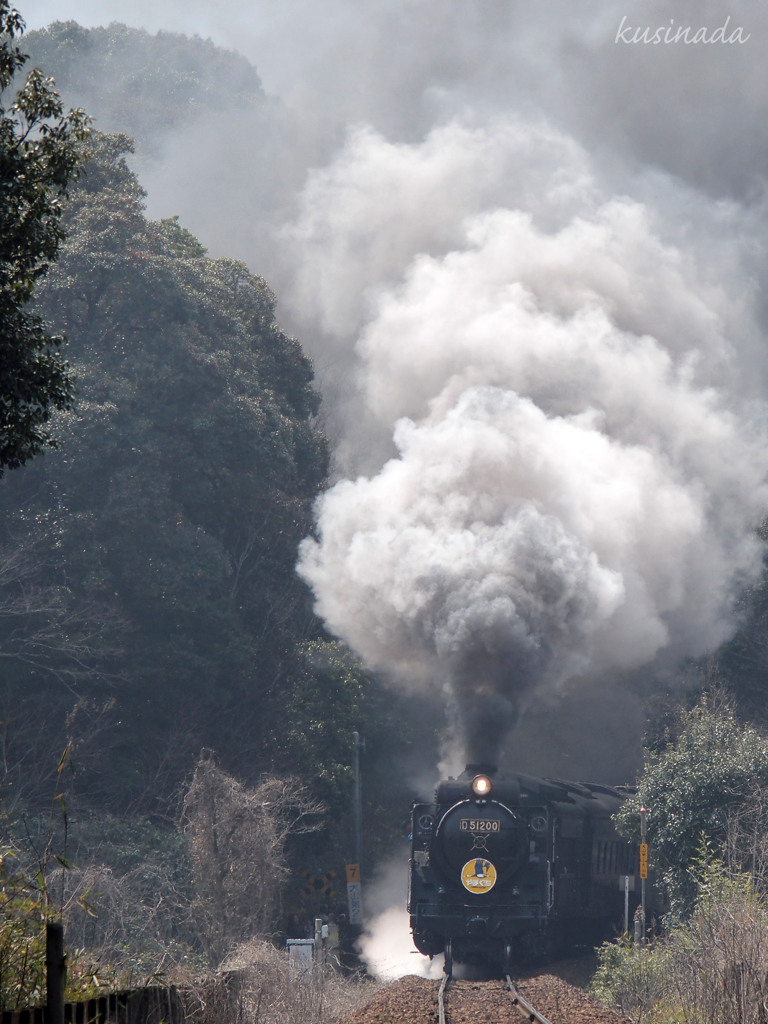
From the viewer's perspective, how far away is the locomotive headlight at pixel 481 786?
19.5m

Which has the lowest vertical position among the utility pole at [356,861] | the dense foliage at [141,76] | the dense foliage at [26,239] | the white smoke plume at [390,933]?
the white smoke plume at [390,933]

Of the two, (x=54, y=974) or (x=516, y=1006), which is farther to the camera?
(x=516, y=1006)

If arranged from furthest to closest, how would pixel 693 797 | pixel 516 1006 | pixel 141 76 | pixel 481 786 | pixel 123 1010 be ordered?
pixel 141 76 < pixel 693 797 < pixel 481 786 < pixel 516 1006 < pixel 123 1010

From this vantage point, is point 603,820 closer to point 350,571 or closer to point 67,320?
point 350,571

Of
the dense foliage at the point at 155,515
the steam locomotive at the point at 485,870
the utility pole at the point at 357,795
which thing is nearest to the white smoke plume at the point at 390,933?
the utility pole at the point at 357,795

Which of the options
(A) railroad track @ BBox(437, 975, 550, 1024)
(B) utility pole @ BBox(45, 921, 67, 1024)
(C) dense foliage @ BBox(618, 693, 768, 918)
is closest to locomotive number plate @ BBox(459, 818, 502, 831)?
(A) railroad track @ BBox(437, 975, 550, 1024)

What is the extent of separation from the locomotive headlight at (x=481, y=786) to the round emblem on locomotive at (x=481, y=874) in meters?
1.05

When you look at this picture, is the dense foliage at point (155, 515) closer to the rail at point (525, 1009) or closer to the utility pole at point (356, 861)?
the utility pole at point (356, 861)

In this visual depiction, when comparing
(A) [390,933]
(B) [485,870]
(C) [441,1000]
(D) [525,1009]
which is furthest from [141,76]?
(D) [525,1009]

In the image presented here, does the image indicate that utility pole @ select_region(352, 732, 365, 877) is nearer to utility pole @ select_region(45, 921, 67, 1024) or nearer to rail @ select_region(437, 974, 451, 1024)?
rail @ select_region(437, 974, 451, 1024)

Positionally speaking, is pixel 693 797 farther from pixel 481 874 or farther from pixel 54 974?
pixel 54 974

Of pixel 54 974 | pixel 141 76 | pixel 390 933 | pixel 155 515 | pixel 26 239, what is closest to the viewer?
pixel 54 974

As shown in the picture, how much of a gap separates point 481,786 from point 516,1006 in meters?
4.16

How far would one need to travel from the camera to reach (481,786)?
19578mm
